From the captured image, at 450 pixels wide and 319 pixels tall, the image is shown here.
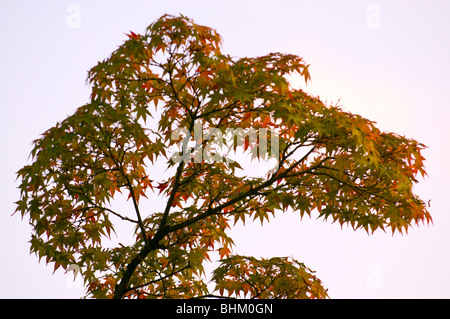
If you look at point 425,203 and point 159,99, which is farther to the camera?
point 159,99

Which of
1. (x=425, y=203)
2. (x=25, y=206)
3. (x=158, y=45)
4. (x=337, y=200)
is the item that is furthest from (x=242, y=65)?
(x=25, y=206)

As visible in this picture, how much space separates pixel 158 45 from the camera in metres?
5.89

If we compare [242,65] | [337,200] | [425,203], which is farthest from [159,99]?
[425,203]

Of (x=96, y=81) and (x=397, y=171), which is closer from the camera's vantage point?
(x=397, y=171)

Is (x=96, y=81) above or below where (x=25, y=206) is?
above

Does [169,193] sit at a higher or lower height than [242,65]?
lower

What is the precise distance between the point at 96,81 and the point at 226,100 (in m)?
1.55

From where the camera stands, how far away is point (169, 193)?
6664 millimetres
